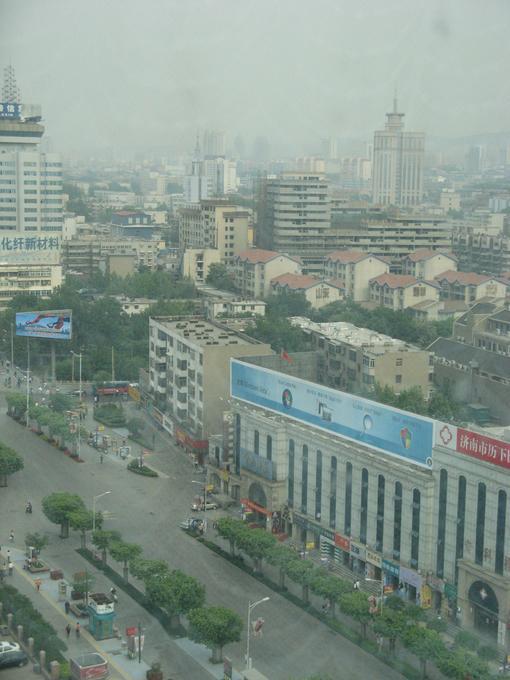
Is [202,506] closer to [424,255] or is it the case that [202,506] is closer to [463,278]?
[463,278]

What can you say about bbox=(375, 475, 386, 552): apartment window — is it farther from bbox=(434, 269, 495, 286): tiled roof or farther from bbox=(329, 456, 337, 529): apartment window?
bbox=(434, 269, 495, 286): tiled roof

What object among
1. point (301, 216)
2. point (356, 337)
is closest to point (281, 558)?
point (356, 337)

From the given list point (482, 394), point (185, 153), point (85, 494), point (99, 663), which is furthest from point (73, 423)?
point (185, 153)

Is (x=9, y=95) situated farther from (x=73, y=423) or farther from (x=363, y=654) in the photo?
(x=363, y=654)

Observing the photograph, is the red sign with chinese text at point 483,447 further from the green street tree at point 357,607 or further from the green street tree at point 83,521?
the green street tree at point 83,521

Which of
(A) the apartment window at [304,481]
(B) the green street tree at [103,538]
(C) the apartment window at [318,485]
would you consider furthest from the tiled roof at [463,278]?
(B) the green street tree at [103,538]
